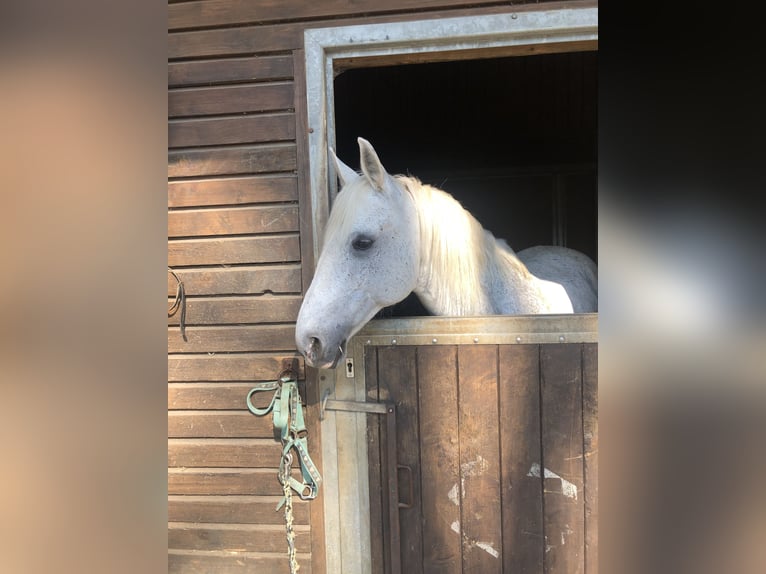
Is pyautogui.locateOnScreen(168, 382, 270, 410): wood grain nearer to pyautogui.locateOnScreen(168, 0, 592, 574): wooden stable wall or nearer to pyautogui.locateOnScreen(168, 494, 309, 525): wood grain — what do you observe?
pyautogui.locateOnScreen(168, 0, 592, 574): wooden stable wall

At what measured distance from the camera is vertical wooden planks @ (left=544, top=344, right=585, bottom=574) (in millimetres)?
1198

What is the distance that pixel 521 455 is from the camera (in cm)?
122

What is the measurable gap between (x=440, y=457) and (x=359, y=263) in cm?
56

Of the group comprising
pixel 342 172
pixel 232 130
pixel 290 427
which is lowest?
pixel 290 427

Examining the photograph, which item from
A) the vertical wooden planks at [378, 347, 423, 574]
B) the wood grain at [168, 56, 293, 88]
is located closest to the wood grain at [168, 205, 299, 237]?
the wood grain at [168, 56, 293, 88]

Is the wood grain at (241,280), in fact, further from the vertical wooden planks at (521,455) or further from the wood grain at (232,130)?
the vertical wooden planks at (521,455)

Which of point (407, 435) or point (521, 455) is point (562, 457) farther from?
point (407, 435)

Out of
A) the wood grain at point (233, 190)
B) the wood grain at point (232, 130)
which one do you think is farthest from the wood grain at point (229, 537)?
the wood grain at point (232, 130)

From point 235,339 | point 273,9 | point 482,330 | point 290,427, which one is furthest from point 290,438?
point 273,9

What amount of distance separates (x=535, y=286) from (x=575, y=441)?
484 mm

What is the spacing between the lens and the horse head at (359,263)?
1.10m

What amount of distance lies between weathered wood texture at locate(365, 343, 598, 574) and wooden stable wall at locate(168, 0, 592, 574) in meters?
0.30
